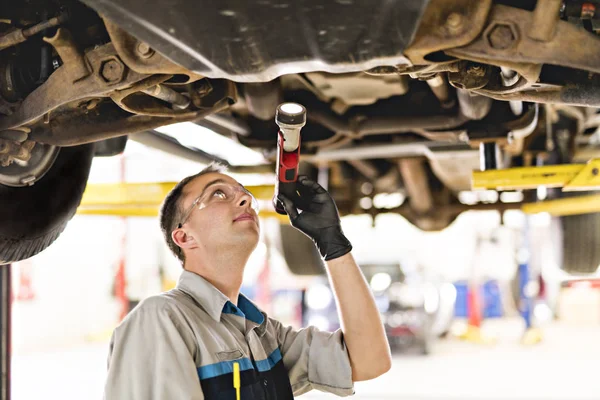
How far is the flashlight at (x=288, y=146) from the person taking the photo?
141 centimetres

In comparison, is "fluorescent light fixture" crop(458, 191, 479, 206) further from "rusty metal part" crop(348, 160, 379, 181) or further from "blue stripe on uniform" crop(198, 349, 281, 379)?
"blue stripe on uniform" crop(198, 349, 281, 379)

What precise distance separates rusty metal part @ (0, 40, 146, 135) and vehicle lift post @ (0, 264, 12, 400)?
158 centimetres

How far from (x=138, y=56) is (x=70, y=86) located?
21 centimetres

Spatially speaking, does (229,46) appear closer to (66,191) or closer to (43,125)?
(43,125)

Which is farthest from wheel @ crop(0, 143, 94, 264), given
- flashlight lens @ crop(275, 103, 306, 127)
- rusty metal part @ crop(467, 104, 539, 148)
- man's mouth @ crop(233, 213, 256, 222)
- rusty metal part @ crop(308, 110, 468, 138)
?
rusty metal part @ crop(467, 104, 539, 148)

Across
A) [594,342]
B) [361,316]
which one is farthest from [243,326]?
[594,342]

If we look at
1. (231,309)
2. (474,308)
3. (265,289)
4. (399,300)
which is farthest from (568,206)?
(265,289)

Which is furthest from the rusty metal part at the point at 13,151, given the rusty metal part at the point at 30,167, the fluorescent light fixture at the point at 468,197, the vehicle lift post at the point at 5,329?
the fluorescent light fixture at the point at 468,197

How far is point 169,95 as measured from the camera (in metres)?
1.47

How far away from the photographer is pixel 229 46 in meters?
1.09

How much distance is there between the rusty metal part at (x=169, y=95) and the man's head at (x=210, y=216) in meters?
Answer: 0.21

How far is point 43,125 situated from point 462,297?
40.5 feet

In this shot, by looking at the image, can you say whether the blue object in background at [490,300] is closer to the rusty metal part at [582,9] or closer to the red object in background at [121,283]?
the red object in background at [121,283]

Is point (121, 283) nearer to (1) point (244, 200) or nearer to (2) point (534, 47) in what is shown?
(1) point (244, 200)
